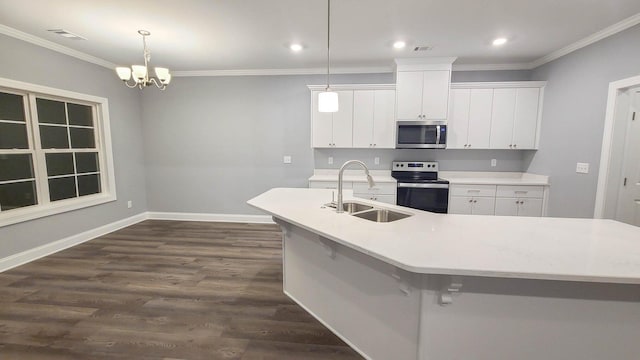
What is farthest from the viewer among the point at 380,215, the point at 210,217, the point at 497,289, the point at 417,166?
the point at 210,217

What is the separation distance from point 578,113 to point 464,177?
5.16 ft

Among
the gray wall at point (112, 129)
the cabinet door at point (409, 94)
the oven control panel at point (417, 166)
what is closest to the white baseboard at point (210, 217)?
the gray wall at point (112, 129)

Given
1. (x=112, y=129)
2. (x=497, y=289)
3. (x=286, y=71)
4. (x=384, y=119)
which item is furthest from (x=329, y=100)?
(x=112, y=129)

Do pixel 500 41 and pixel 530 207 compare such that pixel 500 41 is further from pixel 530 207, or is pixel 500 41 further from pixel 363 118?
pixel 530 207

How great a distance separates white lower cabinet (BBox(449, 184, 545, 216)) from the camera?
381 cm

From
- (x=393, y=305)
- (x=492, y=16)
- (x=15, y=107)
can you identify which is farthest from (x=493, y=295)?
(x=15, y=107)

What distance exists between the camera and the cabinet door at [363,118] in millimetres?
4199

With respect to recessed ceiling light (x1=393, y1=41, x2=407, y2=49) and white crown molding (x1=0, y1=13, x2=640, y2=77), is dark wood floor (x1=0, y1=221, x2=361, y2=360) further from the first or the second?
recessed ceiling light (x1=393, y1=41, x2=407, y2=49)

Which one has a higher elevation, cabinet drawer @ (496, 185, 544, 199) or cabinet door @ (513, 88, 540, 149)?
cabinet door @ (513, 88, 540, 149)

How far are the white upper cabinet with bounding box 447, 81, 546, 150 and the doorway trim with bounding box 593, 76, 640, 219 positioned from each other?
0.99 metres

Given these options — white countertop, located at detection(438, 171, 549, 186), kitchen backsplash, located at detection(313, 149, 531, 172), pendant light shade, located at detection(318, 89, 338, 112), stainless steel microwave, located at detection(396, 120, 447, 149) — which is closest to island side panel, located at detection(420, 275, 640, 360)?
pendant light shade, located at detection(318, 89, 338, 112)

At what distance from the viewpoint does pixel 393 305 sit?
156 cm

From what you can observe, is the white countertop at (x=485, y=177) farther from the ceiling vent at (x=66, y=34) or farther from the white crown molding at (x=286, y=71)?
the ceiling vent at (x=66, y=34)

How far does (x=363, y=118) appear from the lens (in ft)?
13.9
